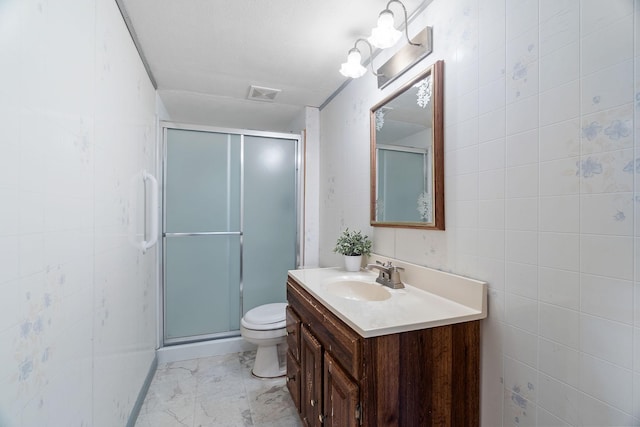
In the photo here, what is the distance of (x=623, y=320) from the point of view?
693 mm

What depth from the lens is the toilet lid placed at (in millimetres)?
2133

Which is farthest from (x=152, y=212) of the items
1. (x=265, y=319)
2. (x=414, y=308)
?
(x=414, y=308)

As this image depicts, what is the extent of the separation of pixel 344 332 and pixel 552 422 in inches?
25.9

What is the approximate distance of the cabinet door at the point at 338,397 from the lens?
937 millimetres

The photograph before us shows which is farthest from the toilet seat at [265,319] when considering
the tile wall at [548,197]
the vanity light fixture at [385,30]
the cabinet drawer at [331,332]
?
the vanity light fixture at [385,30]

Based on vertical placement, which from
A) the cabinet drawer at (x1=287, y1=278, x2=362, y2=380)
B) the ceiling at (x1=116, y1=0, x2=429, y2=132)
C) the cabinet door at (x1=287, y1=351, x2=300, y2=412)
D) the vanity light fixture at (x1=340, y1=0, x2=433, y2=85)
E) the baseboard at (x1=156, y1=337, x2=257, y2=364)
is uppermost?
the ceiling at (x1=116, y1=0, x2=429, y2=132)

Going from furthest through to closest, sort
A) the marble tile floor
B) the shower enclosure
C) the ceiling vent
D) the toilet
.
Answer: the shower enclosure
the ceiling vent
the toilet
the marble tile floor

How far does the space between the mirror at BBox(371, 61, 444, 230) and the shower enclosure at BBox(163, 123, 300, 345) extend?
1212mm

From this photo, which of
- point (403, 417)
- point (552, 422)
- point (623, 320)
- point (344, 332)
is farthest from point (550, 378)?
point (344, 332)

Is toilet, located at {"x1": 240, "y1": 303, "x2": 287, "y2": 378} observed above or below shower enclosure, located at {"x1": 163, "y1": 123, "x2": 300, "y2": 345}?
below

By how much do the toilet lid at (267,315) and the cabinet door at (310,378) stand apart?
0.68 meters

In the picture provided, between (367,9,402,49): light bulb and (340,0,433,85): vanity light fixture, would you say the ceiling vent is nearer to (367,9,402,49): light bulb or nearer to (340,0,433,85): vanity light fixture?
(340,0,433,85): vanity light fixture

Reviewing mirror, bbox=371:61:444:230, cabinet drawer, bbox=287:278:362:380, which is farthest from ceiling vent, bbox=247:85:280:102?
cabinet drawer, bbox=287:278:362:380

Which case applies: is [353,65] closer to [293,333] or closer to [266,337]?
[293,333]
